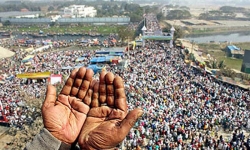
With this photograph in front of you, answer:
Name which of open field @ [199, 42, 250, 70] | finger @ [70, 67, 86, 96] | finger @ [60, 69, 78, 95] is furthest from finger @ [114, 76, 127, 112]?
open field @ [199, 42, 250, 70]

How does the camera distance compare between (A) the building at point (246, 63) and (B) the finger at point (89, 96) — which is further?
(A) the building at point (246, 63)

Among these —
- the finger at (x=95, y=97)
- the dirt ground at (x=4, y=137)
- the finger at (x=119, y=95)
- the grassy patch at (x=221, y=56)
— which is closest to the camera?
the finger at (x=119, y=95)

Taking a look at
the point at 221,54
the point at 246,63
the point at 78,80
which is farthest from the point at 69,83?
the point at 221,54

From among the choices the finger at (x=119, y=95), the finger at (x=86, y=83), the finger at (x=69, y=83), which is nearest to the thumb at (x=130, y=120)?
the finger at (x=119, y=95)

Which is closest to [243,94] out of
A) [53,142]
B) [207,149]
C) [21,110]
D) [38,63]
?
[207,149]

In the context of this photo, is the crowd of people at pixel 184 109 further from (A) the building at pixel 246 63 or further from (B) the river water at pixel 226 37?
(B) the river water at pixel 226 37

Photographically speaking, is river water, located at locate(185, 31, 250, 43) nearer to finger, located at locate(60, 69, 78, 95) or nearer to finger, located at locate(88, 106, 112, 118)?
finger, located at locate(60, 69, 78, 95)

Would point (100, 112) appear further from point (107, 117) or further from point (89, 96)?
point (89, 96)
